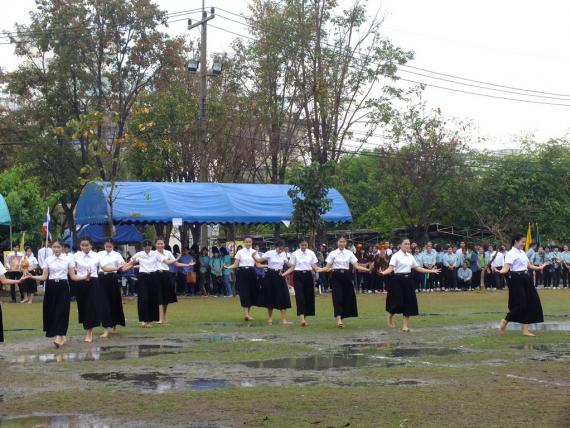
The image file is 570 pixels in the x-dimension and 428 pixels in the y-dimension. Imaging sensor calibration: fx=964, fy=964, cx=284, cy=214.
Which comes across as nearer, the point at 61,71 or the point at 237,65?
the point at 61,71

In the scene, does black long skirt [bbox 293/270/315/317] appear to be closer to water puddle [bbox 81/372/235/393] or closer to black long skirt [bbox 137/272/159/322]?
black long skirt [bbox 137/272/159/322]

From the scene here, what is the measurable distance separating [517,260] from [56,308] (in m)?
8.31

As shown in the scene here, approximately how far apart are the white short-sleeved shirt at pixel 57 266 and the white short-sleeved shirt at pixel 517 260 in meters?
7.97

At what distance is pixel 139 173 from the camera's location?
44938 mm

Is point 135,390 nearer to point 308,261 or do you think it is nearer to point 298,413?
point 298,413

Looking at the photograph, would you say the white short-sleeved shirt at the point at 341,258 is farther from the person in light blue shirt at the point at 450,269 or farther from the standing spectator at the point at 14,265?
the person in light blue shirt at the point at 450,269

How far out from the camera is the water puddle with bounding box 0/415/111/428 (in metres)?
9.40

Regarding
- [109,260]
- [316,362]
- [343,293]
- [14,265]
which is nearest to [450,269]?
[14,265]

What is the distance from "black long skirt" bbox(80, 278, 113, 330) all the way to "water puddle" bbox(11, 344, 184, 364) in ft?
3.35

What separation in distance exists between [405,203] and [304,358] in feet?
116

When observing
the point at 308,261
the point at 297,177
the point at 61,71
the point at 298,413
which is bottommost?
the point at 298,413

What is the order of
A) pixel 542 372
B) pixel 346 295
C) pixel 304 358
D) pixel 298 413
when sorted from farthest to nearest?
pixel 346 295
pixel 304 358
pixel 542 372
pixel 298 413

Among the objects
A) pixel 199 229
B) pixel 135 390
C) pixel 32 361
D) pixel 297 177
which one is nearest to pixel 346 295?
pixel 32 361

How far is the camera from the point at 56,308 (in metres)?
16.6
